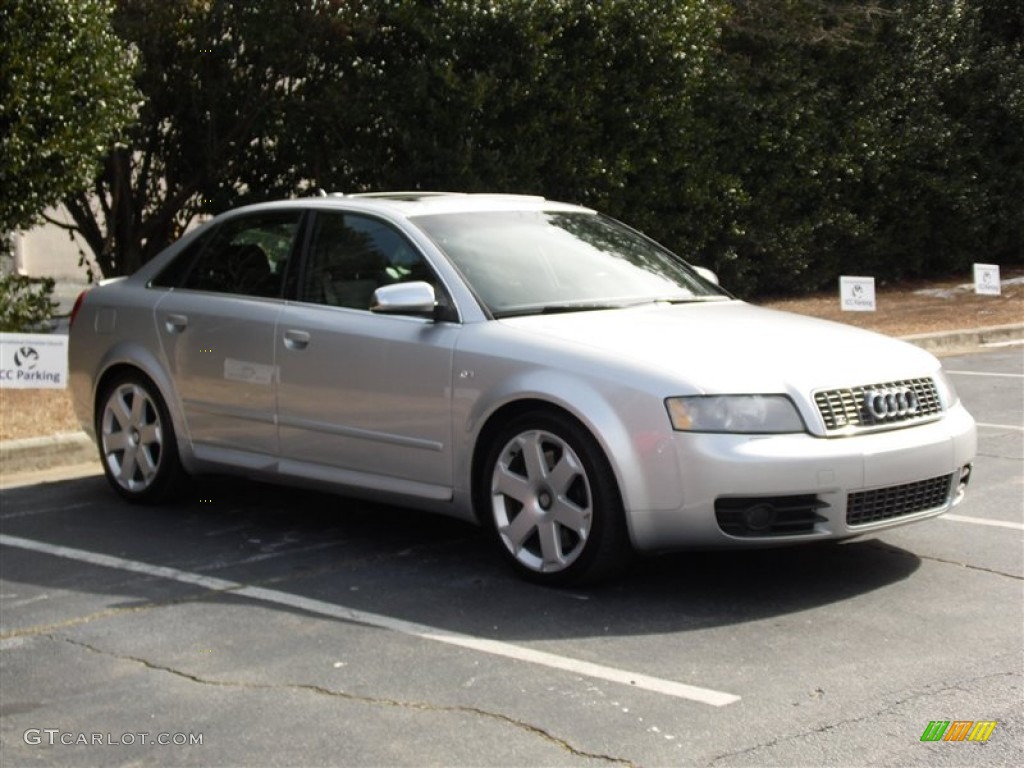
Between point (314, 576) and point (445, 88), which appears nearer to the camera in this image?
point (314, 576)

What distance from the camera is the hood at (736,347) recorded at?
6117 millimetres

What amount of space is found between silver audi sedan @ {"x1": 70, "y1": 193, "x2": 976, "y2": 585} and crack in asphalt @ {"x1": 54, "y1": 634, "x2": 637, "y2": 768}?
52.9 inches

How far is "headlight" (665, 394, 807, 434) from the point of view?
237 inches

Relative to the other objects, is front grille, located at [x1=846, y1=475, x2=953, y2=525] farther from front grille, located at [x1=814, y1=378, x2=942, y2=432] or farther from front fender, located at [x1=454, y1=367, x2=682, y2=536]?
front fender, located at [x1=454, y1=367, x2=682, y2=536]

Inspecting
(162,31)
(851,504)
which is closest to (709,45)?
(162,31)

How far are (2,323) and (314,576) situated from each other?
6.36 m

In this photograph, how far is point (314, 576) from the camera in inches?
269

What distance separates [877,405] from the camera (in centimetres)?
626

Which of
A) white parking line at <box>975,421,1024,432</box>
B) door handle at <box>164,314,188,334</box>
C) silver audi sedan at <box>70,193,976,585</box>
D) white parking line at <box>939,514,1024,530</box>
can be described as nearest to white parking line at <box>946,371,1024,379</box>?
white parking line at <box>975,421,1024,432</box>

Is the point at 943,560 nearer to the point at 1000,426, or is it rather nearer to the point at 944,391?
the point at 944,391

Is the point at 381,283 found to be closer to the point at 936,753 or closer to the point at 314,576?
the point at 314,576

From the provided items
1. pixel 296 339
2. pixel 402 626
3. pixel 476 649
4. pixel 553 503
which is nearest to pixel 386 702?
pixel 476 649

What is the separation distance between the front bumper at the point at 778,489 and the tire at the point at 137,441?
3.06m

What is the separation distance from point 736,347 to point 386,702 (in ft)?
7.04
